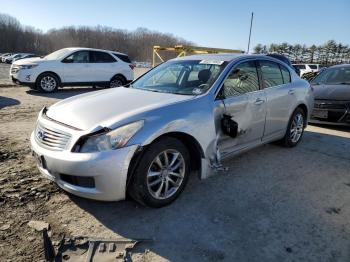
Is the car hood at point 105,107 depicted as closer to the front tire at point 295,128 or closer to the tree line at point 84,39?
the front tire at point 295,128

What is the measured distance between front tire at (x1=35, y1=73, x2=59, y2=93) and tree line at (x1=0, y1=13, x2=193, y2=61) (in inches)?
3474

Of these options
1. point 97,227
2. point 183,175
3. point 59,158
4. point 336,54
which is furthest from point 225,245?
point 336,54

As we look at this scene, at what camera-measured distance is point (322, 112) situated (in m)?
7.45

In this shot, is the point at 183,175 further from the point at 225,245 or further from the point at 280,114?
the point at 280,114

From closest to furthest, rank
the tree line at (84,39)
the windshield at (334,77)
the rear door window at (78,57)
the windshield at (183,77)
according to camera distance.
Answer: the windshield at (183,77) < the windshield at (334,77) < the rear door window at (78,57) < the tree line at (84,39)

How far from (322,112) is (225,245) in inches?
218

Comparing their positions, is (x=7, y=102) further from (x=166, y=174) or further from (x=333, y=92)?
(x=333, y=92)

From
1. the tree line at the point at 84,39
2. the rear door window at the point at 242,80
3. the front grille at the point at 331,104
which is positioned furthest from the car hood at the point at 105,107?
the tree line at the point at 84,39

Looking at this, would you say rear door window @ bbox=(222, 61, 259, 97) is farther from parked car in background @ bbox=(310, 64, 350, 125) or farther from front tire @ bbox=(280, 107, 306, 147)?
parked car in background @ bbox=(310, 64, 350, 125)

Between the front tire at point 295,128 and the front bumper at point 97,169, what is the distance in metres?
3.43

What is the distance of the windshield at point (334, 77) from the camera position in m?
8.30

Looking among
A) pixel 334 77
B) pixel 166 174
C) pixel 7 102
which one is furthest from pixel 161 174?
pixel 7 102

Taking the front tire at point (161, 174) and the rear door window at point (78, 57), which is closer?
the front tire at point (161, 174)

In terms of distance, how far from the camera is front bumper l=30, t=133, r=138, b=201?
2947 mm
